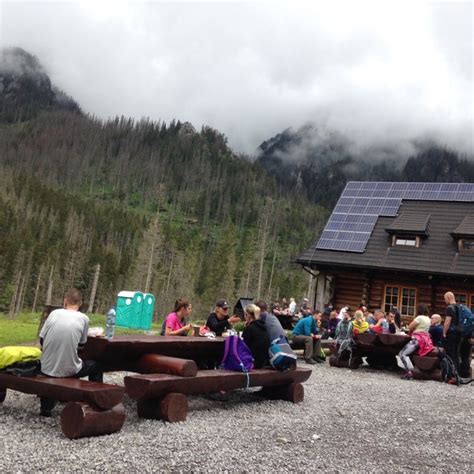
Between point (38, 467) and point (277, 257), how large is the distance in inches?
4555

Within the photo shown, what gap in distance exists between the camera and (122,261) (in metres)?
93.2

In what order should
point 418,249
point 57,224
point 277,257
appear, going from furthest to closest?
point 277,257 → point 57,224 → point 418,249

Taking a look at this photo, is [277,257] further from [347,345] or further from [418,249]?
[347,345]

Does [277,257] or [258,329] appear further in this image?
[277,257]

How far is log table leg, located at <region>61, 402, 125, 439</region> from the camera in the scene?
16.6 feet

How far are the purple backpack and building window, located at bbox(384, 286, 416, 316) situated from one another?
16.5 m

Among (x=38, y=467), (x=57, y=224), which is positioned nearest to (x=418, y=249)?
(x=38, y=467)

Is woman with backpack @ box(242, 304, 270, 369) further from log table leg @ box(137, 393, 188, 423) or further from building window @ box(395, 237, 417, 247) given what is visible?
building window @ box(395, 237, 417, 247)

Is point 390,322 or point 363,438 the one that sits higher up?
point 390,322

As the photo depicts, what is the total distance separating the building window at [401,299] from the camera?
22844mm

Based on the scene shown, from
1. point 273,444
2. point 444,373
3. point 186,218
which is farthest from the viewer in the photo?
point 186,218

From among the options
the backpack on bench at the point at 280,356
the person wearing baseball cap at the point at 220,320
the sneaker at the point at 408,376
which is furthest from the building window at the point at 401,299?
the backpack on bench at the point at 280,356

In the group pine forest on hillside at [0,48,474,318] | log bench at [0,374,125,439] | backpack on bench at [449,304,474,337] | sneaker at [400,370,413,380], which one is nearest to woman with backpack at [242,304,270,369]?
log bench at [0,374,125,439]

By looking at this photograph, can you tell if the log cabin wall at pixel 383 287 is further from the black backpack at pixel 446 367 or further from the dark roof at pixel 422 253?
the black backpack at pixel 446 367
